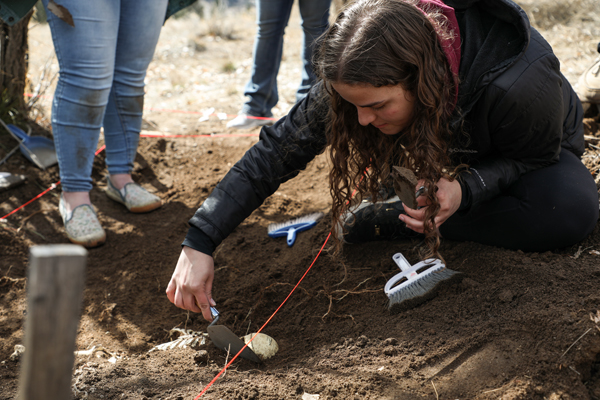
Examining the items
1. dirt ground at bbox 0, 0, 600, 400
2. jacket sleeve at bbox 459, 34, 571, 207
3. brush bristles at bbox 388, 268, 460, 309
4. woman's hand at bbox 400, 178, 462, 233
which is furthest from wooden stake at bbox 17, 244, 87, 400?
jacket sleeve at bbox 459, 34, 571, 207

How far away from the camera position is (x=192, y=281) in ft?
4.82

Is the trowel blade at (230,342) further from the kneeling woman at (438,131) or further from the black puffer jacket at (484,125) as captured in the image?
the black puffer jacket at (484,125)

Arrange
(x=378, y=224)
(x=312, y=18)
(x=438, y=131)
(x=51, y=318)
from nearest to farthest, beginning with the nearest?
(x=51, y=318)
(x=438, y=131)
(x=378, y=224)
(x=312, y=18)

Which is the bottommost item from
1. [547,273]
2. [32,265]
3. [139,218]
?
[139,218]

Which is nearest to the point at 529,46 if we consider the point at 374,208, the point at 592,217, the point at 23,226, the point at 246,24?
the point at 592,217

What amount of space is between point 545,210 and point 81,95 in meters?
1.98

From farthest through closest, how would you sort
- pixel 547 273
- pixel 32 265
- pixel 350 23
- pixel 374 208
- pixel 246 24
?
1. pixel 246 24
2. pixel 374 208
3. pixel 547 273
4. pixel 350 23
5. pixel 32 265

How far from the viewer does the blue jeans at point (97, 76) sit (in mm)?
2031

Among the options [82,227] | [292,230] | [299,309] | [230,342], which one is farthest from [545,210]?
[82,227]

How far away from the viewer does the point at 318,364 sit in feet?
4.91

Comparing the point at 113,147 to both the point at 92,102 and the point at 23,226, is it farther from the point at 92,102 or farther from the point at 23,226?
the point at 23,226

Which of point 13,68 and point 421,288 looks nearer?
point 421,288

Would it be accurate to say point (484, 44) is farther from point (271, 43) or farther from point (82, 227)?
point (271, 43)

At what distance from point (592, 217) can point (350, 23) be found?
118 centimetres
